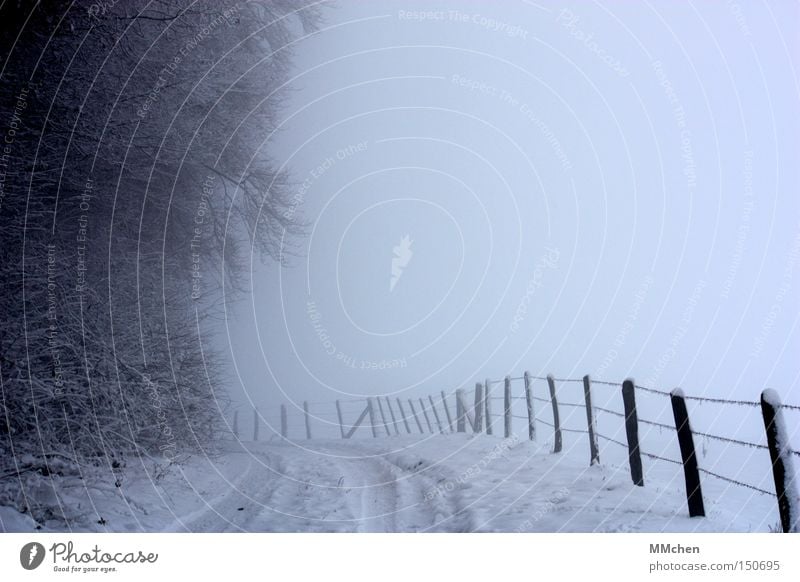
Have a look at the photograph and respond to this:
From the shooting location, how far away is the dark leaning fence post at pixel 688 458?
5535mm

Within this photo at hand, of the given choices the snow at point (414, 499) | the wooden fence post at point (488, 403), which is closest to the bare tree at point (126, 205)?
the snow at point (414, 499)

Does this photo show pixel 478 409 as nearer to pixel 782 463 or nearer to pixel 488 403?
pixel 488 403

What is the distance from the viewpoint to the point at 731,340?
5188 cm

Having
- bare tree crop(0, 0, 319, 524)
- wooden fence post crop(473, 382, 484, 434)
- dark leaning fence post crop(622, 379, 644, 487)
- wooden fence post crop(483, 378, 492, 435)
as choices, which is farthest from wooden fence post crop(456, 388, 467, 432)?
dark leaning fence post crop(622, 379, 644, 487)

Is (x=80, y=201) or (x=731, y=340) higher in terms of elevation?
(x=80, y=201)

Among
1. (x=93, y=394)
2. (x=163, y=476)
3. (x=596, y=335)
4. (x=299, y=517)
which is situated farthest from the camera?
(x=596, y=335)

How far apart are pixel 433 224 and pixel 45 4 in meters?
145

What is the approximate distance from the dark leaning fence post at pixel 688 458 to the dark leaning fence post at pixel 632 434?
94cm

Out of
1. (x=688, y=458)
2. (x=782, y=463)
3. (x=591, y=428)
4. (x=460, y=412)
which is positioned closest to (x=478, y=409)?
(x=460, y=412)

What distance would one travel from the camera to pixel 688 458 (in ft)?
18.8

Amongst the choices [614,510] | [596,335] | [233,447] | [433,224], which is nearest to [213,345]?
[233,447]

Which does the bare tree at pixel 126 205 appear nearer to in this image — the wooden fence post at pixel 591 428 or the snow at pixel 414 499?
the snow at pixel 414 499

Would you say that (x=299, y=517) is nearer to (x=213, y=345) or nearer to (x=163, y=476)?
(x=163, y=476)

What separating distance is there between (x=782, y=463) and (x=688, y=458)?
4.18ft
